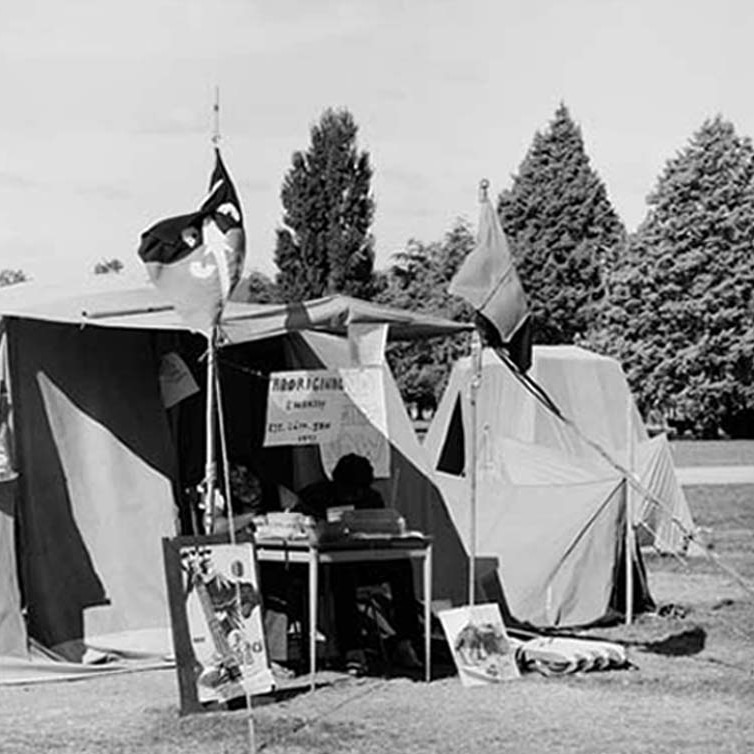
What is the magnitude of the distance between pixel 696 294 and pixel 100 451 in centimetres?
3853

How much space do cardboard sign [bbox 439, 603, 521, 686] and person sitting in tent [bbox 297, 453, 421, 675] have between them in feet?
1.01

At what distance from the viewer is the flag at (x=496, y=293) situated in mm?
8266

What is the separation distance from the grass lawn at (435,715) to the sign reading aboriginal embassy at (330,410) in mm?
1412

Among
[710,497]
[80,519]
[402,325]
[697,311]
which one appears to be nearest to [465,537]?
[402,325]

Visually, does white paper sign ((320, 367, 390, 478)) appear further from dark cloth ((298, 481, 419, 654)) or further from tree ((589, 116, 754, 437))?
tree ((589, 116, 754, 437))

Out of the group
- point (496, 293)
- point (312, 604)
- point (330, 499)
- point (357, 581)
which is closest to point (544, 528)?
point (330, 499)

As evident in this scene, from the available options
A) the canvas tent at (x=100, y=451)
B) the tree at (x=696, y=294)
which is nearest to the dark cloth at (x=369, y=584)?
the canvas tent at (x=100, y=451)

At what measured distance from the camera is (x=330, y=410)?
8914 mm

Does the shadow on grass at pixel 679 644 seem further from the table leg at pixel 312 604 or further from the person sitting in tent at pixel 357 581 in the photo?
the table leg at pixel 312 604

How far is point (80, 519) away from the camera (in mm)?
8930

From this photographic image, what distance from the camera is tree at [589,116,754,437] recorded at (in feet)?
150

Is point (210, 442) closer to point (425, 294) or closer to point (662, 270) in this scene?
point (662, 270)

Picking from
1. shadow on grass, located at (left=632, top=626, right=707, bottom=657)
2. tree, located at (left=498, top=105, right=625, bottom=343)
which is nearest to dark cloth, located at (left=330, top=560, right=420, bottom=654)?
shadow on grass, located at (left=632, top=626, right=707, bottom=657)

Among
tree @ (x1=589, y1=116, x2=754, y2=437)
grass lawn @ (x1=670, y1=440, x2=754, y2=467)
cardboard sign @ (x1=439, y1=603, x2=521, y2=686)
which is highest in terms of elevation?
tree @ (x1=589, y1=116, x2=754, y2=437)
